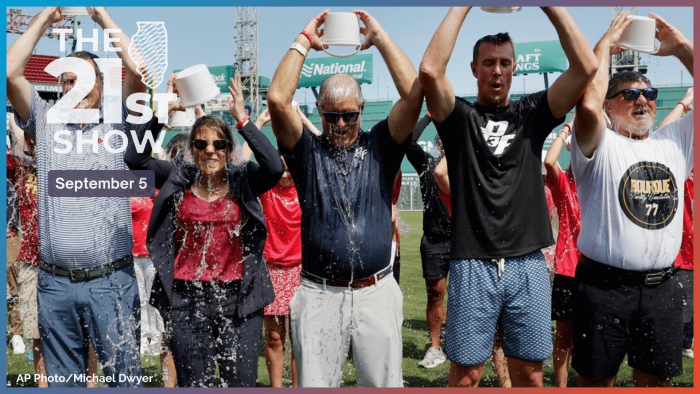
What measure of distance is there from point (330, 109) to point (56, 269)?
1.92 metres

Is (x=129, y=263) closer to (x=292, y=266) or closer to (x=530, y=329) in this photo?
(x=292, y=266)

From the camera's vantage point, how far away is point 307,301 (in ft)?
10.7

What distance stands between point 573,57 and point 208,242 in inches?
88.7

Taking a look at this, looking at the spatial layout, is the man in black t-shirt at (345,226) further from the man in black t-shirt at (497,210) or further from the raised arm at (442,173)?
the raised arm at (442,173)

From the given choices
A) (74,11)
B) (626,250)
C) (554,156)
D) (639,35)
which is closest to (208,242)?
(74,11)

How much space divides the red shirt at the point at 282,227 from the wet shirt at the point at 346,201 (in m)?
1.66

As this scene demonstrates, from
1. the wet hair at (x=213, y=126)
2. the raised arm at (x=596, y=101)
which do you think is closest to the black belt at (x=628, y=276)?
the raised arm at (x=596, y=101)

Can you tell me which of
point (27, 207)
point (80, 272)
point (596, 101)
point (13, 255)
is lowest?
point (13, 255)

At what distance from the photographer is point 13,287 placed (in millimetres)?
6109

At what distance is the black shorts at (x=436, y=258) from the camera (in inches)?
238

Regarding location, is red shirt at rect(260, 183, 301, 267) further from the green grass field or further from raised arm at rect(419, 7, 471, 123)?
raised arm at rect(419, 7, 471, 123)

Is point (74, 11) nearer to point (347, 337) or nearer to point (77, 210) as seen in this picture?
point (77, 210)

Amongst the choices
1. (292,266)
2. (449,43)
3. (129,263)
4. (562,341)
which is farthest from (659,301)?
(129,263)

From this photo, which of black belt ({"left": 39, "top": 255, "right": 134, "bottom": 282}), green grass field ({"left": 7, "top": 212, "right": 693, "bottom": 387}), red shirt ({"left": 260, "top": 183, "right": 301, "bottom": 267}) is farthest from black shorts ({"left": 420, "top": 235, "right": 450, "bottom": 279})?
black belt ({"left": 39, "top": 255, "right": 134, "bottom": 282})
